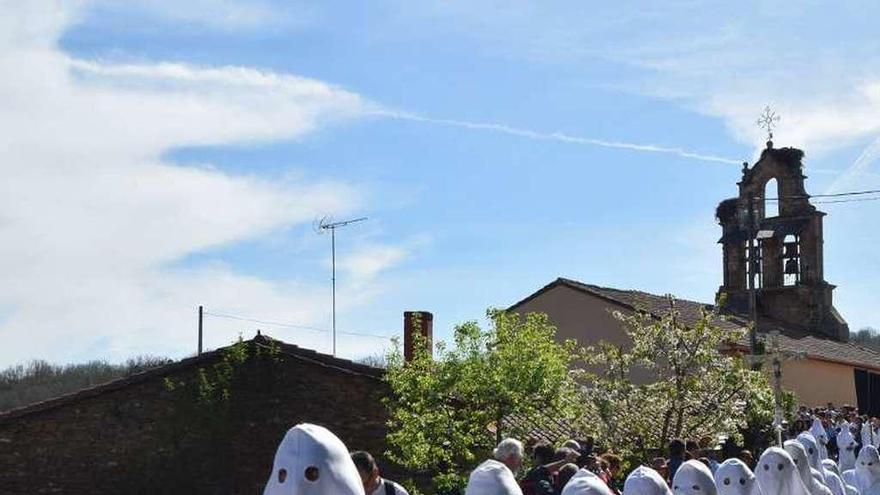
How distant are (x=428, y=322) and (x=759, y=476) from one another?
17375 millimetres

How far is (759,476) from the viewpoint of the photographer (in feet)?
42.0

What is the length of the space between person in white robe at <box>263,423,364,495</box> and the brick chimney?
17.3 meters

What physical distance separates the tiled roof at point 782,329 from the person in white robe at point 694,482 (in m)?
29.7

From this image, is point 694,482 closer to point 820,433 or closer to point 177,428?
point 177,428

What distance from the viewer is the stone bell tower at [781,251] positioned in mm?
51625

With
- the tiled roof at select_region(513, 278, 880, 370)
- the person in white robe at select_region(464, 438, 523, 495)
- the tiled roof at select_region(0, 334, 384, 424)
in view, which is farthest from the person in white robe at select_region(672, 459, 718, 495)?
the tiled roof at select_region(513, 278, 880, 370)

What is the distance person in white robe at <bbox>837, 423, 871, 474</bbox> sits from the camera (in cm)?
2756

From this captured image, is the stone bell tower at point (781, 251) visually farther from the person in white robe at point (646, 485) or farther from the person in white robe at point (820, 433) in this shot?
the person in white robe at point (646, 485)

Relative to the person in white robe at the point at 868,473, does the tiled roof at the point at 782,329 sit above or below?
above

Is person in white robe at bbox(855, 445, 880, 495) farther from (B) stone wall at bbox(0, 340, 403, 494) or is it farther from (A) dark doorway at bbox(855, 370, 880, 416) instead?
(A) dark doorway at bbox(855, 370, 880, 416)

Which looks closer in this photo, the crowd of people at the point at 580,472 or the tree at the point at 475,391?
the crowd of people at the point at 580,472

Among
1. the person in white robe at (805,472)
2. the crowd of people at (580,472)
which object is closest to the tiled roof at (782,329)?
the crowd of people at (580,472)

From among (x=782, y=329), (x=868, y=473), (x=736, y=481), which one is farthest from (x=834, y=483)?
(x=782, y=329)

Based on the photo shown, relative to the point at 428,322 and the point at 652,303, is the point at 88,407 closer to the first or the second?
the point at 428,322
